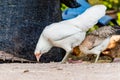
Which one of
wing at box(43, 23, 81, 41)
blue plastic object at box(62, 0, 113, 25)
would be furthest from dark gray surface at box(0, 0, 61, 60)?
blue plastic object at box(62, 0, 113, 25)

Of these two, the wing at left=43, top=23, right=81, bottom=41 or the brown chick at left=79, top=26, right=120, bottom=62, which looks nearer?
the wing at left=43, top=23, right=81, bottom=41

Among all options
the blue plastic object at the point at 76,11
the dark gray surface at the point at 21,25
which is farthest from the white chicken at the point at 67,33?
the blue plastic object at the point at 76,11

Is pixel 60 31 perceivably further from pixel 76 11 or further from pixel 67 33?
pixel 76 11

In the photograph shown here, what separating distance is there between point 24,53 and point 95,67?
1002mm

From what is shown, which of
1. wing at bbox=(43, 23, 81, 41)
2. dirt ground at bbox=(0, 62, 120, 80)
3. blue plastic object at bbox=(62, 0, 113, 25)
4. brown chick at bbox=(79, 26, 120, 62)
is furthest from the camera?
blue plastic object at bbox=(62, 0, 113, 25)

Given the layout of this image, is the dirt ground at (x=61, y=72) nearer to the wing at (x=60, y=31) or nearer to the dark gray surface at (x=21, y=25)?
the wing at (x=60, y=31)

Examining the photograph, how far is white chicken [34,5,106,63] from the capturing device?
4.30 metres

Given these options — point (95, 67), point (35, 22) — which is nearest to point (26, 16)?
point (35, 22)

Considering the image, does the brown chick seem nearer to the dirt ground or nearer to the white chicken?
the white chicken

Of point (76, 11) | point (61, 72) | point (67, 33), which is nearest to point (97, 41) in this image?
point (67, 33)

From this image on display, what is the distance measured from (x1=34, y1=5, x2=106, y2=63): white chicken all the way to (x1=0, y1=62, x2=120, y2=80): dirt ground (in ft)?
1.62

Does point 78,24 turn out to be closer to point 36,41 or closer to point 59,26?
point 59,26

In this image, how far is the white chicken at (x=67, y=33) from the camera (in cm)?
430

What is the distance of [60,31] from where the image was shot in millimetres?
4293
